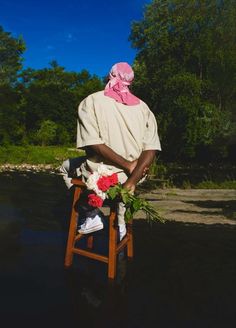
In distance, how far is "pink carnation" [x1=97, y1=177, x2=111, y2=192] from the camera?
3424mm

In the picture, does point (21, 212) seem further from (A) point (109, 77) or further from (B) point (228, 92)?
(B) point (228, 92)

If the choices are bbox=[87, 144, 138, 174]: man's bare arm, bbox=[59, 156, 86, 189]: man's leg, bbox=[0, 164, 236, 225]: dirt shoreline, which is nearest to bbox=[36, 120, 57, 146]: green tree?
bbox=[0, 164, 236, 225]: dirt shoreline

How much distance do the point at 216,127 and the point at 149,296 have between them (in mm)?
14774

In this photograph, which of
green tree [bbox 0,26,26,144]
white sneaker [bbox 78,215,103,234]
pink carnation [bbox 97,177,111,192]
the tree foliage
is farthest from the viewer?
green tree [bbox 0,26,26,144]

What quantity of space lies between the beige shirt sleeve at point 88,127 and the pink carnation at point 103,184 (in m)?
0.38

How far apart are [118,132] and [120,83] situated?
535mm

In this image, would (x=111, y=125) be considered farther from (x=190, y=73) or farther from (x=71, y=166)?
(x=190, y=73)

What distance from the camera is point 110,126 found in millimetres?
3688

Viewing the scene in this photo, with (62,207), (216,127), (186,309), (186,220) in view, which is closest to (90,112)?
(186,309)

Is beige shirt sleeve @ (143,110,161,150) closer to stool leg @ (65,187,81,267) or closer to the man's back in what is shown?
the man's back

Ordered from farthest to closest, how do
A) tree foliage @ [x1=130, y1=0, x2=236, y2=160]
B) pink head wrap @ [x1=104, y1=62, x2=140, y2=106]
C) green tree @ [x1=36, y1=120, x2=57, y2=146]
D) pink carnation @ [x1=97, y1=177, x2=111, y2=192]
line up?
green tree @ [x1=36, y1=120, x2=57, y2=146]
tree foliage @ [x1=130, y1=0, x2=236, y2=160]
pink head wrap @ [x1=104, y1=62, x2=140, y2=106]
pink carnation @ [x1=97, y1=177, x2=111, y2=192]

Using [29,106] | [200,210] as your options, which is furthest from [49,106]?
[200,210]

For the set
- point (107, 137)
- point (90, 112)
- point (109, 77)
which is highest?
point (109, 77)

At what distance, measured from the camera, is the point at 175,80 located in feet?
63.3
